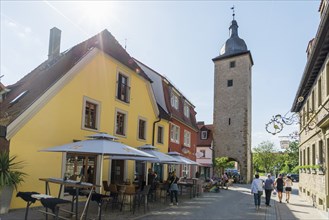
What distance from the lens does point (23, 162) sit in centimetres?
1188

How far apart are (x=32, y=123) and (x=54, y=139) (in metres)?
1.40

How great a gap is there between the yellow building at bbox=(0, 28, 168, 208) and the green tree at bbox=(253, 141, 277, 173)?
5837 centimetres

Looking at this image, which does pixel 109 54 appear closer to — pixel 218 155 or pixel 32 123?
pixel 32 123

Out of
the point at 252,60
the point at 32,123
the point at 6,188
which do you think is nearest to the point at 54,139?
the point at 32,123

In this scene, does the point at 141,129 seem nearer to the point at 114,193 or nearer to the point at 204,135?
the point at 114,193

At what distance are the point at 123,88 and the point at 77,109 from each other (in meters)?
4.38

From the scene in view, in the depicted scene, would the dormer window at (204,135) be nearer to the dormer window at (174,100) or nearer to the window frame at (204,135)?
the window frame at (204,135)

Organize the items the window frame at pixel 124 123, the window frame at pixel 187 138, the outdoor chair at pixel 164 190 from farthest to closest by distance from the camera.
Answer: the window frame at pixel 187 138
the window frame at pixel 124 123
the outdoor chair at pixel 164 190

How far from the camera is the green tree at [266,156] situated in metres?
74.2

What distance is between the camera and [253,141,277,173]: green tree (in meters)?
74.2

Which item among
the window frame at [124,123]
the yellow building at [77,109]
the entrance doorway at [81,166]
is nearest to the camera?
the yellow building at [77,109]

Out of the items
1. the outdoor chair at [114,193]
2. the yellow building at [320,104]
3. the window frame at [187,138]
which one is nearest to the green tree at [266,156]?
the window frame at [187,138]

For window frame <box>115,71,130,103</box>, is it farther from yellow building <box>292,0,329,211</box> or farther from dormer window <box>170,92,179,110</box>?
yellow building <box>292,0,329,211</box>

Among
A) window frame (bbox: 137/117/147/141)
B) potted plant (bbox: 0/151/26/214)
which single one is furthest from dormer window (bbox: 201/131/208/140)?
potted plant (bbox: 0/151/26/214)
